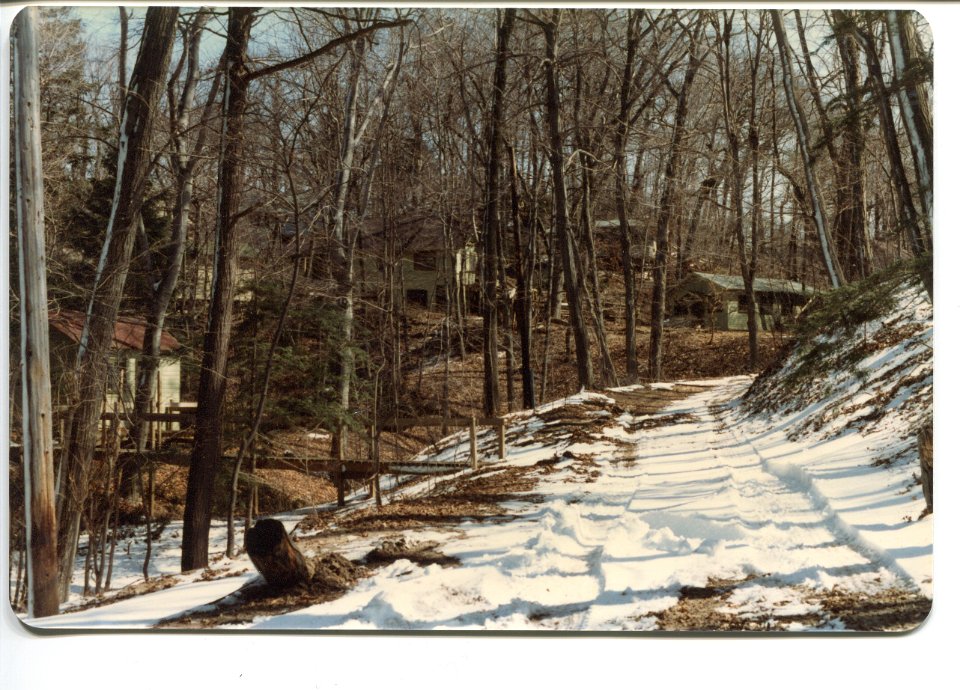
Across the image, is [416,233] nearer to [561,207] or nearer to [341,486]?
[561,207]

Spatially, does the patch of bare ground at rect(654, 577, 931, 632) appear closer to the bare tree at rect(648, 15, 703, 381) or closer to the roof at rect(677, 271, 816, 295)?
the bare tree at rect(648, 15, 703, 381)

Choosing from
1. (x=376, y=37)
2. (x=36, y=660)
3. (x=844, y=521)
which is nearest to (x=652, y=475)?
(x=844, y=521)

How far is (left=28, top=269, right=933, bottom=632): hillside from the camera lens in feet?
9.61

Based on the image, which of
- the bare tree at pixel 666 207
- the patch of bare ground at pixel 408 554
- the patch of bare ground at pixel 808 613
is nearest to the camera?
the patch of bare ground at pixel 808 613

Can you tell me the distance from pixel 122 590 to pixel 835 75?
3.46 meters

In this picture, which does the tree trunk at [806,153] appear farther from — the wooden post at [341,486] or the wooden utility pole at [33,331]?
the wooden utility pole at [33,331]

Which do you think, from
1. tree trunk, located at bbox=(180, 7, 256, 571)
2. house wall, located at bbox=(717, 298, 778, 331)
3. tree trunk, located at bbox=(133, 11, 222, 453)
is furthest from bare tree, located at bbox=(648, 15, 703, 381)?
tree trunk, located at bbox=(133, 11, 222, 453)

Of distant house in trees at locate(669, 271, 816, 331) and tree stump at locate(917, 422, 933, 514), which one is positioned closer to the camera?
tree stump at locate(917, 422, 933, 514)

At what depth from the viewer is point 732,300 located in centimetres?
319

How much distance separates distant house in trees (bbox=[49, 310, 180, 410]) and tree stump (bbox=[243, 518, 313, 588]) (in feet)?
2.12

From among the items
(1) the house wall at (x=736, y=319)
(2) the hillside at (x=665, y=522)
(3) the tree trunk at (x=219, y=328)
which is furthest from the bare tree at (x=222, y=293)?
(1) the house wall at (x=736, y=319)

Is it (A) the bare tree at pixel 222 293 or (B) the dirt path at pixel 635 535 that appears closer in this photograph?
(B) the dirt path at pixel 635 535

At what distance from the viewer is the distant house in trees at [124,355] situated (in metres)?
3.06

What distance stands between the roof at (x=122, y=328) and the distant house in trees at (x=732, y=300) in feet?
6.60
